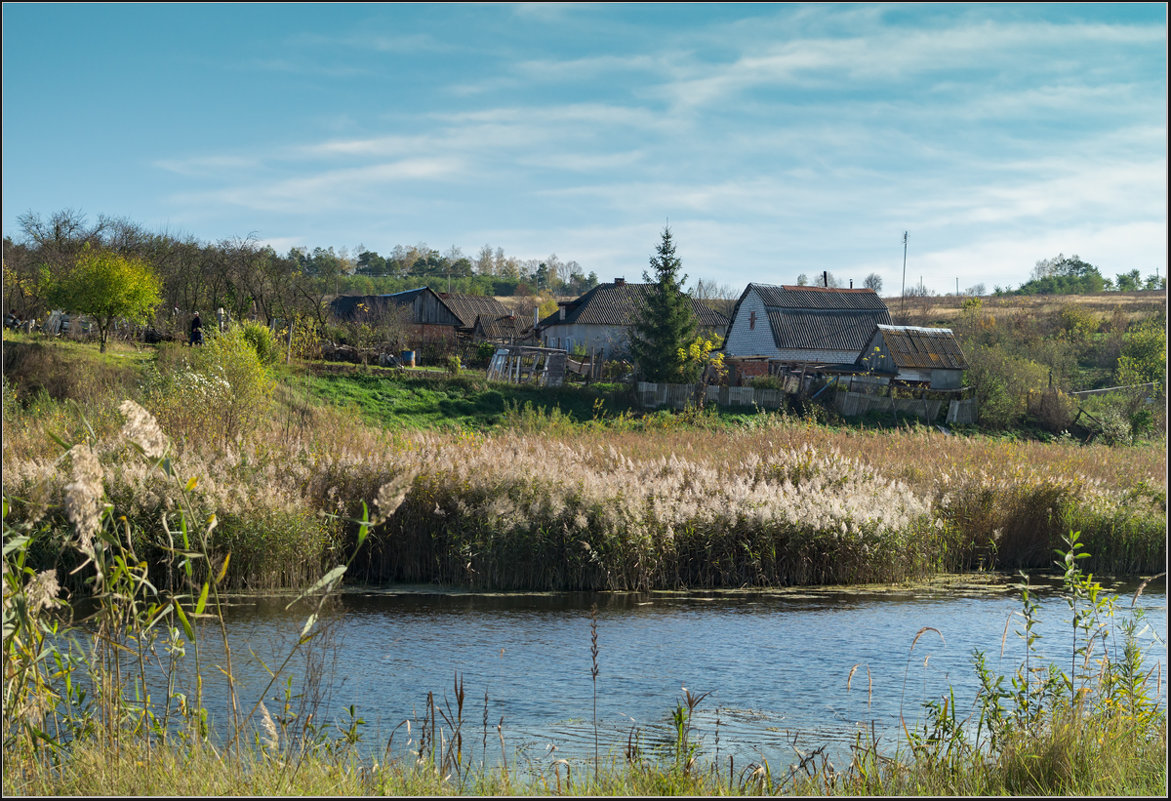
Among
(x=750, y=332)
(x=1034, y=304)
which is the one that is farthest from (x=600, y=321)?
(x=1034, y=304)

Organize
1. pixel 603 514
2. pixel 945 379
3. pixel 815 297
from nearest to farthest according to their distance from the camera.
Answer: pixel 603 514 → pixel 945 379 → pixel 815 297

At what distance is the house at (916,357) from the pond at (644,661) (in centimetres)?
3074

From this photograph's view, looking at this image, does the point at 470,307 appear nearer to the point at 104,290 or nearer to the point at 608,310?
the point at 608,310

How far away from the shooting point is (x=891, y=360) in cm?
4625

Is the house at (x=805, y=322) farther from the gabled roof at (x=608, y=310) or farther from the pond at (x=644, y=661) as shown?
the pond at (x=644, y=661)

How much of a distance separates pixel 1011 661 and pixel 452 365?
Answer: 39.0 meters

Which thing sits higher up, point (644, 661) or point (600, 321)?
point (600, 321)

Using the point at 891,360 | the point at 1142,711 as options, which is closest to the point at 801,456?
the point at 1142,711

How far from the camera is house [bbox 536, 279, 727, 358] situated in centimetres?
6862

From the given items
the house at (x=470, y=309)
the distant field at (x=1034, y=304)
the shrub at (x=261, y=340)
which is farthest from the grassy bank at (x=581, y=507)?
the distant field at (x=1034, y=304)

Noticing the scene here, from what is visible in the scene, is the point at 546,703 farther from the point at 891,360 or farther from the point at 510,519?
the point at 891,360

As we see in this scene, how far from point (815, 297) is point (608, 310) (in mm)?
14454

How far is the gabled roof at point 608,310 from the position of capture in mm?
69062

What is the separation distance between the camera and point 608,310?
70.0 metres
